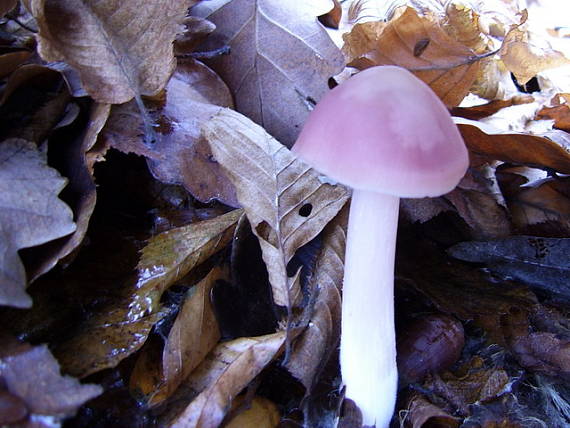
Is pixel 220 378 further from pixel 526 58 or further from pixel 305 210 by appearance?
pixel 526 58

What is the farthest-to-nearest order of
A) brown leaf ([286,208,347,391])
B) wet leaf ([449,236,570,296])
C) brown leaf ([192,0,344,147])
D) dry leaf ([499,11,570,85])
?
dry leaf ([499,11,570,85])
brown leaf ([192,0,344,147])
wet leaf ([449,236,570,296])
brown leaf ([286,208,347,391])

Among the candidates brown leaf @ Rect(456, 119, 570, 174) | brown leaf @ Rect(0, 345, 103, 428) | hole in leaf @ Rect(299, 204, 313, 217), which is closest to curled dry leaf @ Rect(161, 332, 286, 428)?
brown leaf @ Rect(0, 345, 103, 428)

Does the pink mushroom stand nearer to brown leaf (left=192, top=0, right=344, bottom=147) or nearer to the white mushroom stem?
the white mushroom stem

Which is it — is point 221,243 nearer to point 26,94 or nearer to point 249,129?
point 249,129

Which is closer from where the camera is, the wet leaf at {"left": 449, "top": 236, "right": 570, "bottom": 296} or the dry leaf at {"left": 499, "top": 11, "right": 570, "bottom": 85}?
the wet leaf at {"left": 449, "top": 236, "right": 570, "bottom": 296}

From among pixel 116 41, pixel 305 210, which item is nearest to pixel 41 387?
pixel 305 210

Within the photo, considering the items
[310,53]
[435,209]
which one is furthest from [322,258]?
[310,53]

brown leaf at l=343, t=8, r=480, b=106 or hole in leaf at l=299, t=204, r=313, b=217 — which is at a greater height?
brown leaf at l=343, t=8, r=480, b=106
